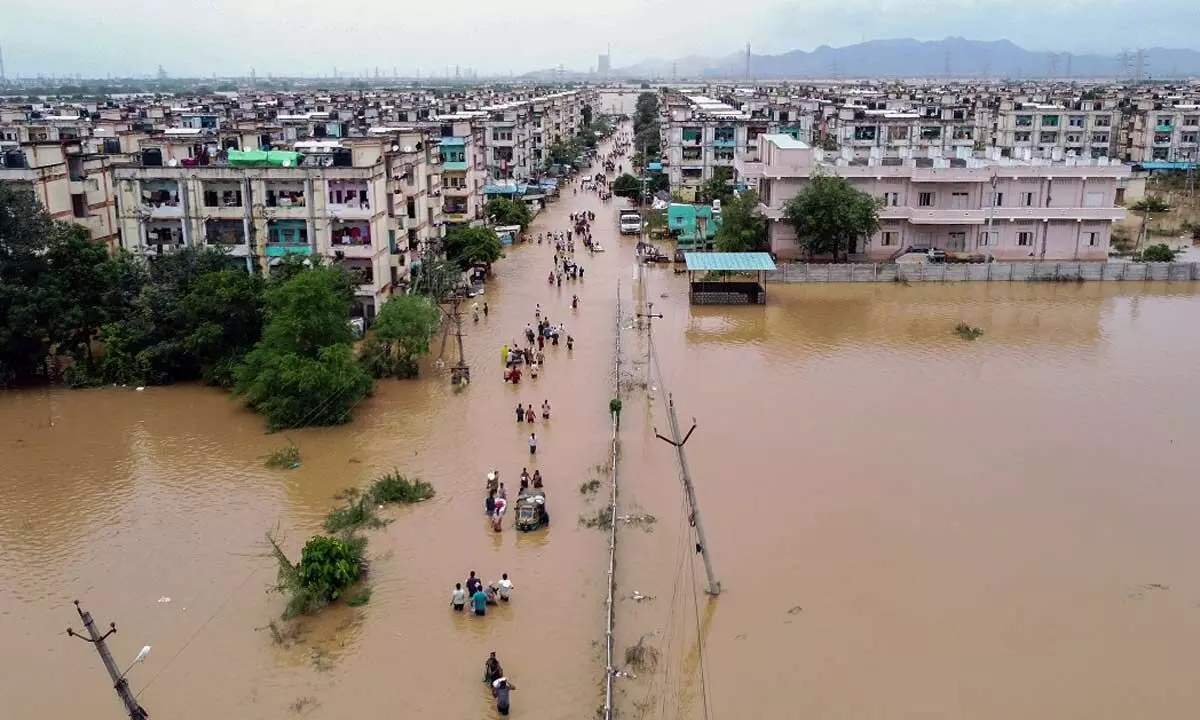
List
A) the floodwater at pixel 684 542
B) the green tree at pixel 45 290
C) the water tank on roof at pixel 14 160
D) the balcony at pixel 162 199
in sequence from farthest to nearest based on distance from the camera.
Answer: the balcony at pixel 162 199 → the water tank on roof at pixel 14 160 → the green tree at pixel 45 290 → the floodwater at pixel 684 542

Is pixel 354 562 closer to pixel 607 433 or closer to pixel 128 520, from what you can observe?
pixel 128 520

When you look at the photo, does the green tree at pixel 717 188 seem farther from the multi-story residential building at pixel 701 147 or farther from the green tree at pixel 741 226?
the green tree at pixel 741 226

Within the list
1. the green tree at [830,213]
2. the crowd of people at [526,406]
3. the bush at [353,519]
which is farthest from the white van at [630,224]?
the bush at [353,519]

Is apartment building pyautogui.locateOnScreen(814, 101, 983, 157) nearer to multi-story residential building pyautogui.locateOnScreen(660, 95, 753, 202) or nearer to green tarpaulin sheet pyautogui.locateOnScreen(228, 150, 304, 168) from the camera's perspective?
multi-story residential building pyautogui.locateOnScreen(660, 95, 753, 202)

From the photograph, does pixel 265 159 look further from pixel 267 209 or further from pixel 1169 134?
pixel 1169 134

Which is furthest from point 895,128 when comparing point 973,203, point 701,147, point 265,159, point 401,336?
point 401,336

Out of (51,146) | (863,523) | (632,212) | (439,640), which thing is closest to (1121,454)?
(863,523)
